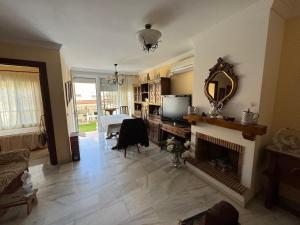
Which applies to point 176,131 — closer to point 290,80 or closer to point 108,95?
point 290,80

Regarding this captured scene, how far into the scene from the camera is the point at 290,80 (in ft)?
5.86

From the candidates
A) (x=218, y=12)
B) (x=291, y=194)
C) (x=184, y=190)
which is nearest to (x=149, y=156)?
(x=184, y=190)

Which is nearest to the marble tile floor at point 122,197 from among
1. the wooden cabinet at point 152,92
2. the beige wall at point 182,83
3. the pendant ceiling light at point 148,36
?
the beige wall at point 182,83

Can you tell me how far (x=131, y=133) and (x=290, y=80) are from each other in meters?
2.78

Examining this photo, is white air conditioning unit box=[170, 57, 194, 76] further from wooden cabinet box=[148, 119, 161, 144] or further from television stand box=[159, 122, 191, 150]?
wooden cabinet box=[148, 119, 161, 144]

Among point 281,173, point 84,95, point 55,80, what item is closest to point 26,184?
point 55,80

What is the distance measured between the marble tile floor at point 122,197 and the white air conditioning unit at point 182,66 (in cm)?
215

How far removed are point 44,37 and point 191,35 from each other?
2.43 m

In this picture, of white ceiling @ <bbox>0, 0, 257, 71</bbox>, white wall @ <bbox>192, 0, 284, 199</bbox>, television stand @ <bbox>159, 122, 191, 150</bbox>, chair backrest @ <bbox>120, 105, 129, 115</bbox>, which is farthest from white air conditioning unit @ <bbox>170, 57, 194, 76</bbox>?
chair backrest @ <bbox>120, 105, 129, 115</bbox>

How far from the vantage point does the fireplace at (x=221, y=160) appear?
78.0 inches

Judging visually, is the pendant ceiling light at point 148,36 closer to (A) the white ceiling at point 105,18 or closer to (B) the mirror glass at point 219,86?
(A) the white ceiling at point 105,18

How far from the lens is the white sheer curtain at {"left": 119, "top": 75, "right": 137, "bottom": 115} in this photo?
6016mm

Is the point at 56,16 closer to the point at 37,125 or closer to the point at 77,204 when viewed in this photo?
the point at 77,204

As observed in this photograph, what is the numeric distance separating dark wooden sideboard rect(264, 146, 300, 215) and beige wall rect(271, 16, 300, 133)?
435 mm
